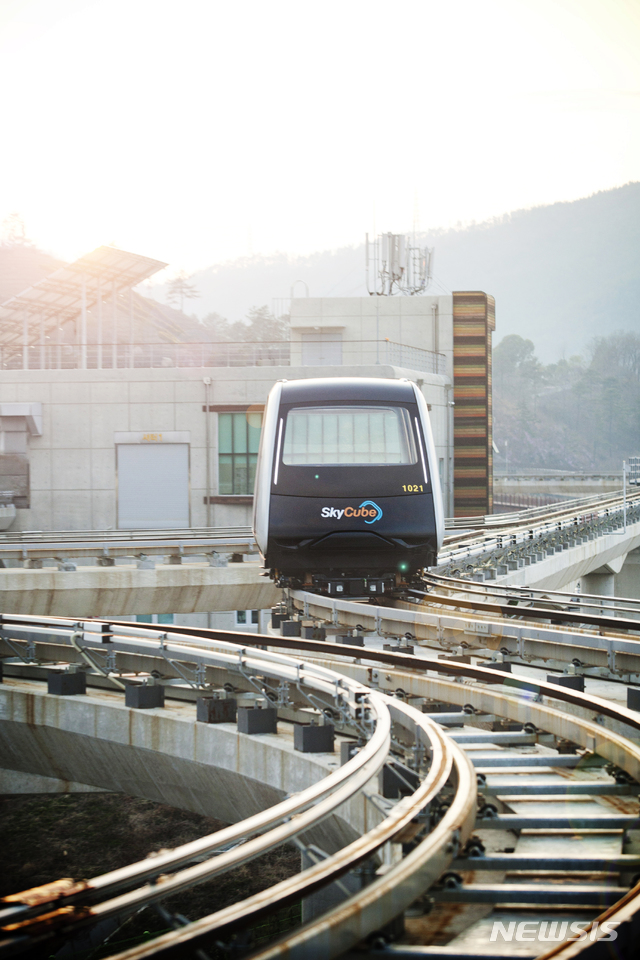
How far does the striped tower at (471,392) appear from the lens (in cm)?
5044

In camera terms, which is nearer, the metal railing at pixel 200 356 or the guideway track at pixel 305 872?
the guideway track at pixel 305 872

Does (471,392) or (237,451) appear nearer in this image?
(237,451)

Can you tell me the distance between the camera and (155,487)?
35969 mm

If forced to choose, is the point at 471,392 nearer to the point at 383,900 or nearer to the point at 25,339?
the point at 25,339

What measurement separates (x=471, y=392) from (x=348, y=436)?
39.7m

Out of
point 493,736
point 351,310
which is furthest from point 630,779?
point 351,310

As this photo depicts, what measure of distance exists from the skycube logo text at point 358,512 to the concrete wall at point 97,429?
77.2ft

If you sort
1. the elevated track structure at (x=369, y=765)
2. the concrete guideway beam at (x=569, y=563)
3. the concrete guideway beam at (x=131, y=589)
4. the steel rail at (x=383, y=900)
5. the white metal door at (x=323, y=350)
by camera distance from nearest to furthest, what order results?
the steel rail at (x=383, y=900), the elevated track structure at (x=369, y=765), the concrete guideway beam at (x=131, y=589), the concrete guideway beam at (x=569, y=563), the white metal door at (x=323, y=350)

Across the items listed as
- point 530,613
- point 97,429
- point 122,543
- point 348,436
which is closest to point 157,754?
point 530,613

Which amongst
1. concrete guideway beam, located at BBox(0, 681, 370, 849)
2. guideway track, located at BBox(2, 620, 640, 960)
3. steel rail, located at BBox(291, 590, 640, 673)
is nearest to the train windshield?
steel rail, located at BBox(291, 590, 640, 673)

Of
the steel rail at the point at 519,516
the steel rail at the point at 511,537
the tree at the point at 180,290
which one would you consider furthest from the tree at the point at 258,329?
the steel rail at the point at 511,537

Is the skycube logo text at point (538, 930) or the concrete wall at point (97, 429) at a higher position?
the concrete wall at point (97, 429)

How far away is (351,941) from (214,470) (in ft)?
107

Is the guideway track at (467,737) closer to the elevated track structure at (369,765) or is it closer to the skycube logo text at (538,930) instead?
the elevated track structure at (369,765)
